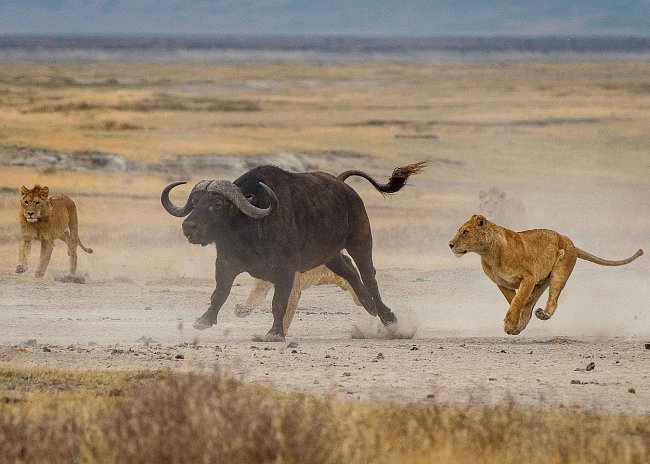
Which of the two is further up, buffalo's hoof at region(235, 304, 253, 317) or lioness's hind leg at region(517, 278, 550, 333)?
lioness's hind leg at region(517, 278, 550, 333)

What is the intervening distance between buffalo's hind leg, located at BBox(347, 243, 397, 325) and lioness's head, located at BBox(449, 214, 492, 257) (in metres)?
1.50

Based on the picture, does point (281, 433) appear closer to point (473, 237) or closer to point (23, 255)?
point (473, 237)

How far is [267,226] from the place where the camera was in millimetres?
14477

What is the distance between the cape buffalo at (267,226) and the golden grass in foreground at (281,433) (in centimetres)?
460

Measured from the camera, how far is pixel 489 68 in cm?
10669

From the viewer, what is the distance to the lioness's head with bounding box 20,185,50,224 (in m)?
20.3

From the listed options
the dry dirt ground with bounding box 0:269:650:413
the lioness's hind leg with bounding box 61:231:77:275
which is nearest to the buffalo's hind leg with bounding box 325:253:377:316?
the dry dirt ground with bounding box 0:269:650:413

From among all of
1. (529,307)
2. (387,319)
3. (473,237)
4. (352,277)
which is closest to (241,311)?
(352,277)

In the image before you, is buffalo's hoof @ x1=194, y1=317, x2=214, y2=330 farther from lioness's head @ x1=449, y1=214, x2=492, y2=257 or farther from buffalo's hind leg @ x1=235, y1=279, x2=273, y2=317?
lioness's head @ x1=449, y1=214, x2=492, y2=257

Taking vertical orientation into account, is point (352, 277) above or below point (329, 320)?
above

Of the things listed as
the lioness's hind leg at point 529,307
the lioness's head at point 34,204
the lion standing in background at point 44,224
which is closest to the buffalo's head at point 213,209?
the lioness's hind leg at point 529,307

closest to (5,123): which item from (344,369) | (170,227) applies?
(170,227)

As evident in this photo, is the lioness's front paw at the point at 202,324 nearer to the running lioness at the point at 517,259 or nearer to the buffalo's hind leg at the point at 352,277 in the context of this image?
the buffalo's hind leg at the point at 352,277

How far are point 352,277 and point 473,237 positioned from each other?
2006mm
